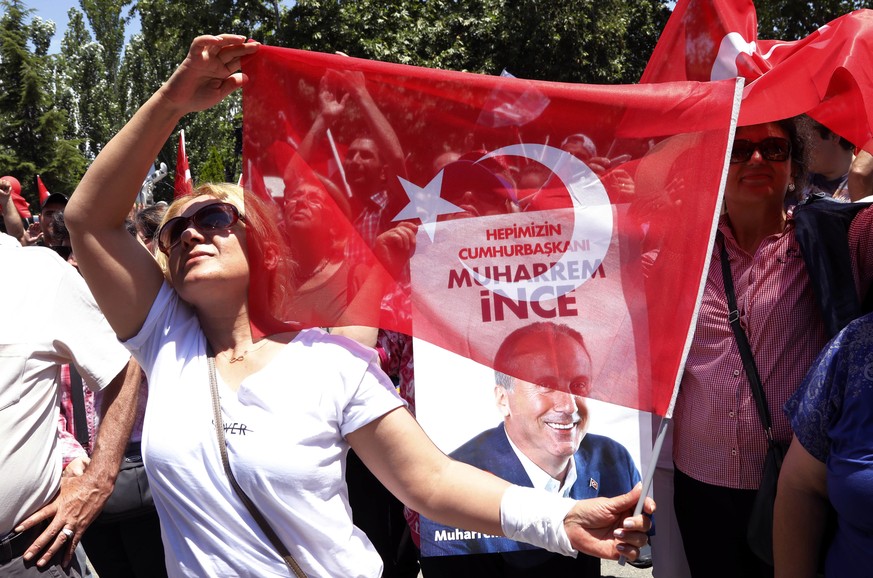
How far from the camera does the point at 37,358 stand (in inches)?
92.0

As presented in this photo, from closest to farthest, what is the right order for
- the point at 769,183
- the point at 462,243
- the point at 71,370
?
the point at 462,243, the point at 769,183, the point at 71,370

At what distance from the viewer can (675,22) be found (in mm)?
2781

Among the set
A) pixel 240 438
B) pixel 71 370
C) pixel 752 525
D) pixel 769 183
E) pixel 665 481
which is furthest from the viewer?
pixel 71 370

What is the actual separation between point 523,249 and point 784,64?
1.05 meters

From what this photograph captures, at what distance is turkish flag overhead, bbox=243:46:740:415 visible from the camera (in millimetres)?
1868

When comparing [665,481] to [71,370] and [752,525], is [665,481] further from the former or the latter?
[71,370]

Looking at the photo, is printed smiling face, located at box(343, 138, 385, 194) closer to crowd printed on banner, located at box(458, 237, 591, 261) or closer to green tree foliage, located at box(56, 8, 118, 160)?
crowd printed on banner, located at box(458, 237, 591, 261)

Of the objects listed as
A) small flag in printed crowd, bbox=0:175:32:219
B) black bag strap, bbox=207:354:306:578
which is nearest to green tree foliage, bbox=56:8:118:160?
small flag in printed crowd, bbox=0:175:32:219

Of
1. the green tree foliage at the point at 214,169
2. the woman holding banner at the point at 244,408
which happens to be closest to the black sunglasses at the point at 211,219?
the woman holding banner at the point at 244,408

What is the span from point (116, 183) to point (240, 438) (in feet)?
2.21

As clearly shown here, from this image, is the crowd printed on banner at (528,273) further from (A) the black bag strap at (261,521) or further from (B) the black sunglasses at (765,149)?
(B) the black sunglasses at (765,149)

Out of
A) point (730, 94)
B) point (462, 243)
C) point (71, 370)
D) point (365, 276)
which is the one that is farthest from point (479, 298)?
point (71, 370)

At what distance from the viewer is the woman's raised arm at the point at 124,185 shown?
1.86 meters

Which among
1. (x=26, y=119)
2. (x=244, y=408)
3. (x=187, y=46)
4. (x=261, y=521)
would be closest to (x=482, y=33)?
(x=187, y=46)
